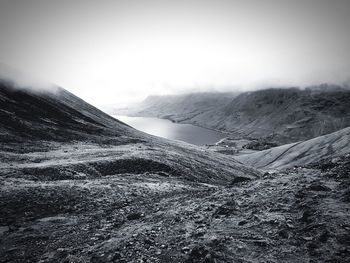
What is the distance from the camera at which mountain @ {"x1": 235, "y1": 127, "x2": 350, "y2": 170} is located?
61884mm

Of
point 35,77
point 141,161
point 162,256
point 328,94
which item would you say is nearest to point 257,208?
point 162,256

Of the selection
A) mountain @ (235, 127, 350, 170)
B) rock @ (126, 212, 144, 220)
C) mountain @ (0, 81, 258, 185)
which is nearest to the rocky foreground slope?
rock @ (126, 212, 144, 220)

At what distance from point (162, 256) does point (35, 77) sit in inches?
2916

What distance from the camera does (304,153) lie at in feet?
225

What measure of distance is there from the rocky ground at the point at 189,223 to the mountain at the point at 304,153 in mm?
50165

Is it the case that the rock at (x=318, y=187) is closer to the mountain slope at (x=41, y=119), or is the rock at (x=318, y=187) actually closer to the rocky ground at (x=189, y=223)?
the rocky ground at (x=189, y=223)

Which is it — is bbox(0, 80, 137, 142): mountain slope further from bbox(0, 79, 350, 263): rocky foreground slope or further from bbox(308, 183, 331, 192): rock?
bbox(308, 183, 331, 192): rock

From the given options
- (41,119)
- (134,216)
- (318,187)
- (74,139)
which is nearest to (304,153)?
(74,139)

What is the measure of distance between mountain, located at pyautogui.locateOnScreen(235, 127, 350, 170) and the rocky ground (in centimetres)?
5017

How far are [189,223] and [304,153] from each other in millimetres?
63357

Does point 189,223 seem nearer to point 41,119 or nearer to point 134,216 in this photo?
point 134,216

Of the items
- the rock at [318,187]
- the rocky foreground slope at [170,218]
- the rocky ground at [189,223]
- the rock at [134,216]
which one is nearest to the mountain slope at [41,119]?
the rocky foreground slope at [170,218]

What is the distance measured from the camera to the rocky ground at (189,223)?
10219mm

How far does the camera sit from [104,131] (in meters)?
53.9
